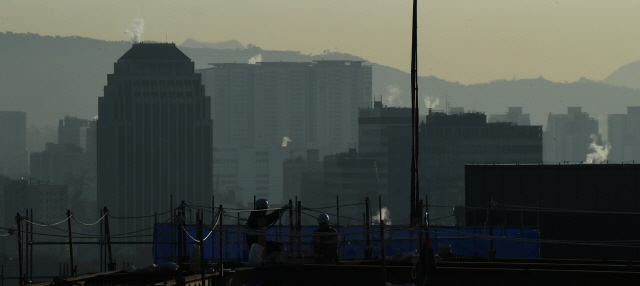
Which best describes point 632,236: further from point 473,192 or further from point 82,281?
point 82,281

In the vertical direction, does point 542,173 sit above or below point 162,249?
above

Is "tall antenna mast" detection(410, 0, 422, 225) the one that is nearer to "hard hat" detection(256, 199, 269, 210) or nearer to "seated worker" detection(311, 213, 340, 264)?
"seated worker" detection(311, 213, 340, 264)

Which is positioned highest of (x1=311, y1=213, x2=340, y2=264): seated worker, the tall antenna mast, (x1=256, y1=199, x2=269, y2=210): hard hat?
the tall antenna mast

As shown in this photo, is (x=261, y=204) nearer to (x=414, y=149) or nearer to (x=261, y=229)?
(x=261, y=229)

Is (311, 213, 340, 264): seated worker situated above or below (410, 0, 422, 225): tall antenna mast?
below

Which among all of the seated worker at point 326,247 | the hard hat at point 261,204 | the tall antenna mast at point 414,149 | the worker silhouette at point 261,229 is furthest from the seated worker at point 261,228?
the tall antenna mast at point 414,149

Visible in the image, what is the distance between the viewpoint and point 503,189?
49938mm

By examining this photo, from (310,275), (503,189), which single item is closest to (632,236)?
(503,189)

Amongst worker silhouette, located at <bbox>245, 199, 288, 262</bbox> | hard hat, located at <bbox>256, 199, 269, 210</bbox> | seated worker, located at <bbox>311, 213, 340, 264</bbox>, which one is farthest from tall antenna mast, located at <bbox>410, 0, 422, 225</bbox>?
hard hat, located at <bbox>256, 199, 269, 210</bbox>

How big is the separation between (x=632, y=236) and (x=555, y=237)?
3452 mm

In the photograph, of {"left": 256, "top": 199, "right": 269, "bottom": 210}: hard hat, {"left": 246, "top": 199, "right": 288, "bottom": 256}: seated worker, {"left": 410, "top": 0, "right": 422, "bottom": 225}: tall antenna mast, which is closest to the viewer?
{"left": 410, "top": 0, "right": 422, "bottom": 225}: tall antenna mast

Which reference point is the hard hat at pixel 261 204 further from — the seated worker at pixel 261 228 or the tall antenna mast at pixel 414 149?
the tall antenna mast at pixel 414 149

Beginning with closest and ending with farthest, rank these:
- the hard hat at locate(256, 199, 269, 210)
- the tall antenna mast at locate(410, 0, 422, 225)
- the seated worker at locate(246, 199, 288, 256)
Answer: the tall antenna mast at locate(410, 0, 422, 225)
the seated worker at locate(246, 199, 288, 256)
the hard hat at locate(256, 199, 269, 210)

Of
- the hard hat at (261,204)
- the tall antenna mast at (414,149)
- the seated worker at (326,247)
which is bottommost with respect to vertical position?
the seated worker at (326,247)
